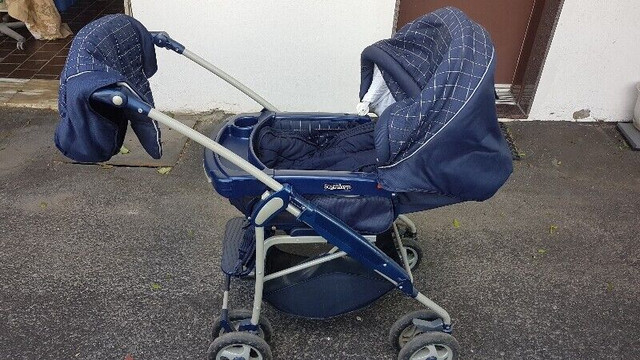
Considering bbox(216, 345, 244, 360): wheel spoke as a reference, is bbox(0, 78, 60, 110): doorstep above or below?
below

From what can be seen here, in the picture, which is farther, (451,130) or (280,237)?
(280,237)

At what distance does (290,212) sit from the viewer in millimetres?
2219

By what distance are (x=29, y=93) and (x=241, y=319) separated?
3.53 metres

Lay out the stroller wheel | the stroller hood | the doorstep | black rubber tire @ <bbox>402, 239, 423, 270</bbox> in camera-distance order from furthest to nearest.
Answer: the doorstep, black rubber tire @ <bbox>402, 239, 423, 270</bbox>, the stroller wheel, the stroller hood

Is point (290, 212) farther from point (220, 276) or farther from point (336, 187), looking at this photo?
point (220, 276)

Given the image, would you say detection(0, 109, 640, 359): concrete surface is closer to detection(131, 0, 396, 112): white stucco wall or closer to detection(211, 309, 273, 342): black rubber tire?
detection(211, 309, 273, 342): black rubber tire

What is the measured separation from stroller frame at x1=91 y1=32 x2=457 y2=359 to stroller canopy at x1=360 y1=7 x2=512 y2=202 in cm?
19

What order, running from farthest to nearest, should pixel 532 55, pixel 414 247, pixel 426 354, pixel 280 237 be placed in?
pixel 532 55, pixel 414 247, pixel 426 354, pixel 280 237

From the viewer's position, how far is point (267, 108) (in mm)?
2820

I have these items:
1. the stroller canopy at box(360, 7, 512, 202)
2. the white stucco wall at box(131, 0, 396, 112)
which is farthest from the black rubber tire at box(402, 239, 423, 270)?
the white stucco wall at box(131, 0, 396, 112)

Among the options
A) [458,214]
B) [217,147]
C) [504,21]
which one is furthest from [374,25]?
[217,147]

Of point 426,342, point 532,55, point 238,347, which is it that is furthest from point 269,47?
point 426,342

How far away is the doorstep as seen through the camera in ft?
15.7

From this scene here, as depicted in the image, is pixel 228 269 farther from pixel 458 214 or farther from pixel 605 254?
pixel 605 254
